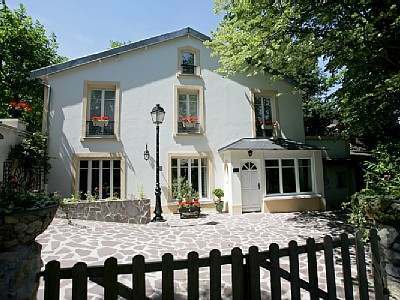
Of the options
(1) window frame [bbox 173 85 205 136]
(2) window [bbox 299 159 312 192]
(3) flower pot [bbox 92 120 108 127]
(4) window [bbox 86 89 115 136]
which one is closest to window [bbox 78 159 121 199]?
A: (4) window [bbox 86 89 115 136]

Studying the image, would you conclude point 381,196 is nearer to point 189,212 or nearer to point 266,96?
point 189,212

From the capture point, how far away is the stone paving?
465 cm

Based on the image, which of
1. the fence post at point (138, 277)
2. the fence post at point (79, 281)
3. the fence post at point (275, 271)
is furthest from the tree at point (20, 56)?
the fence post at point (275, 271)

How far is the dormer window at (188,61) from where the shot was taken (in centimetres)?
1462

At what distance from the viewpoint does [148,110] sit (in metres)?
13.8

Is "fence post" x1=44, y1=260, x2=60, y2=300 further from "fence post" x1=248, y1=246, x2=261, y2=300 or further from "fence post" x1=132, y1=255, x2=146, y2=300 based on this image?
"fence post" x1=248, y1=246, x2=261, y2=300

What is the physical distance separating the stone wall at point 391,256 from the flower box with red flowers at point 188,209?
9358 mm

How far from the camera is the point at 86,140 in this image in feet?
42.5

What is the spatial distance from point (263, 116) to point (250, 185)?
4246 mm

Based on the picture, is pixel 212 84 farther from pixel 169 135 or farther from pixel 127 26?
pixel 127 26

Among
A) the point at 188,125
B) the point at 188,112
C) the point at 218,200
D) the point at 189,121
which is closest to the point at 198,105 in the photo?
the point at 188,112

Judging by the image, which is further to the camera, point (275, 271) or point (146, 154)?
point (146, 154)

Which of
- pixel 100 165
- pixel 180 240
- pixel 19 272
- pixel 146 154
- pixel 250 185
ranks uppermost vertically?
pixel 146 154

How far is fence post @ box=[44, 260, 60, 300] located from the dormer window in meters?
13.3
